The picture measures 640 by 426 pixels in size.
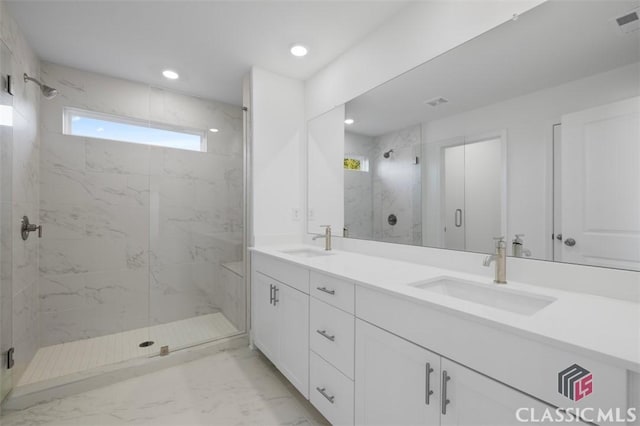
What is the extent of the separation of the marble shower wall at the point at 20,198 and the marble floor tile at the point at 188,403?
40 centimetres

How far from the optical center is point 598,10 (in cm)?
101

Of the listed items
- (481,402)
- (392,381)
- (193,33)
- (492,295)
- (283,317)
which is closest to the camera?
(481,402)

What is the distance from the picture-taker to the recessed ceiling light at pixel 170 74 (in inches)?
95.1

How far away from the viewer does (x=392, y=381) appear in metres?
1.05

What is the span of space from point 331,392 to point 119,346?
1991 mm

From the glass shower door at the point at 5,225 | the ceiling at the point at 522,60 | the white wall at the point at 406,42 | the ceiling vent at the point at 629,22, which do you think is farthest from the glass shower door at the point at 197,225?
the ceiling vent at the point at 629,22

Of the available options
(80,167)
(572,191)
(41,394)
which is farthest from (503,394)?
(80,167)

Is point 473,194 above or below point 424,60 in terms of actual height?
below

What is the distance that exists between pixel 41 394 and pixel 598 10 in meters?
3.40

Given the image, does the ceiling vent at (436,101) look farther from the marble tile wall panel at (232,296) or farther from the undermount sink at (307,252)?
the marble tile wall panel at (232,296)

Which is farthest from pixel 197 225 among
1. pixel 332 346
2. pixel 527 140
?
pixel 527 140

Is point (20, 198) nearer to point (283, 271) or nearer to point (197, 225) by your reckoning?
point (197, 225)

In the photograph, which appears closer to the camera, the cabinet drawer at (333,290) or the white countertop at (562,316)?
the white countertop at (562,316)

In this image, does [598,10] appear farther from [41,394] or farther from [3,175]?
[41,394]
